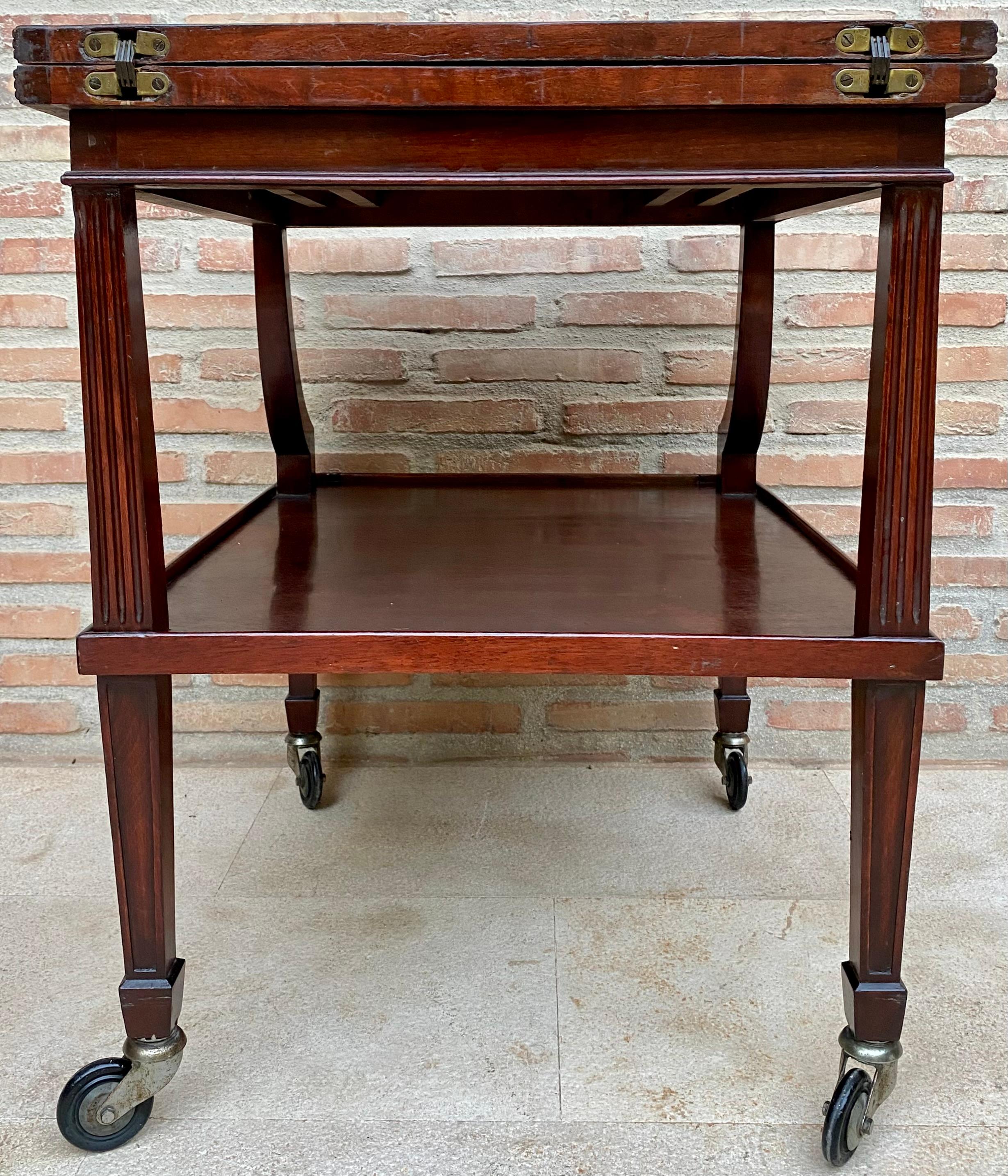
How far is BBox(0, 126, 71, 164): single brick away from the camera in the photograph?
1.66 m

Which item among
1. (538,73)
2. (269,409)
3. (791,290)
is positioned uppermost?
(538,73)

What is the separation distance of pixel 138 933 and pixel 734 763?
0.89m

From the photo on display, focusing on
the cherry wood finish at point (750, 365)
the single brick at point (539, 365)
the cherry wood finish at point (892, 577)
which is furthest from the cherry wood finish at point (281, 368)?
the cherry wood finish at point (892, 577)

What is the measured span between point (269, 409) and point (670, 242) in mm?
611

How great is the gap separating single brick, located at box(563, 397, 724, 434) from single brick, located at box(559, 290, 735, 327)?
0.36ft

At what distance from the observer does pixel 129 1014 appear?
1.00 metres

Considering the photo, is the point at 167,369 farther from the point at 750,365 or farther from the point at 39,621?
the point at 750,365

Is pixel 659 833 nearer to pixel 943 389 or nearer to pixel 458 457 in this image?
pixel 458 457

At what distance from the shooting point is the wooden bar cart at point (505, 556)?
818 millimetres

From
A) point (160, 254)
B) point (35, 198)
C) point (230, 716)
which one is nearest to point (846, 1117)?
point (230, 716)

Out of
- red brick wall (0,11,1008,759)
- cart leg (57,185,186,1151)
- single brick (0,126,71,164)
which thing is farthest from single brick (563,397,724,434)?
cart leg (57,185,186,1151)

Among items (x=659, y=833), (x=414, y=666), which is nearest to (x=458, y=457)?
Result: (x=659, y=833)

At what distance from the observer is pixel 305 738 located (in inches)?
64.8

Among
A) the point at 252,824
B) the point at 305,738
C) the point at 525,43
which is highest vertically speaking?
the point at 525,43
